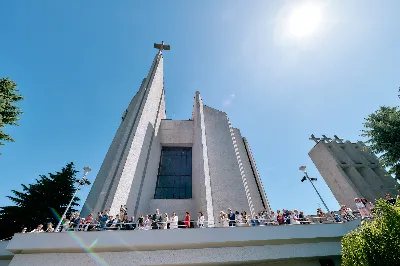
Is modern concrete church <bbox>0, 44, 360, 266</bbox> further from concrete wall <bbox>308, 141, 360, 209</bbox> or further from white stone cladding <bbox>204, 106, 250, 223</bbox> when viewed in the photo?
concrete wall <bbox>308, 141, 360, 209</bbox>

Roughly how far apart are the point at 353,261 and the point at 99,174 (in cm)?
1450

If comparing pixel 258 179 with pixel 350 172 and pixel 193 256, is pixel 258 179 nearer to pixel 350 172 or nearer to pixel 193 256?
pixel 350 172

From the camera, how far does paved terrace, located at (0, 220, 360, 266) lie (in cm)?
743

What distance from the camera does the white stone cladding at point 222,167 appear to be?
12555 mm

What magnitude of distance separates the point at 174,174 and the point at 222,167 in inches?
212

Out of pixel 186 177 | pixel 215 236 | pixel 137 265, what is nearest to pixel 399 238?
pixel 215 236

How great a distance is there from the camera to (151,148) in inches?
683

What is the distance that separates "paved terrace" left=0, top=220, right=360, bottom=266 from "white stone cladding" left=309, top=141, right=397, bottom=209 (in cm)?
916

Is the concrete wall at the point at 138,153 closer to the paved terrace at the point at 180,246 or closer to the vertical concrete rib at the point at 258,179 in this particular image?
the paved terrace at the point at 180,246

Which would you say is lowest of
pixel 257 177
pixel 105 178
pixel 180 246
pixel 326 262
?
pixel 326 262

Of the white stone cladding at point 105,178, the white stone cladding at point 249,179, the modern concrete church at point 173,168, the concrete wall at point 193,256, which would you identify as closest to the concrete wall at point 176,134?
the modern concrete church at point 173,168

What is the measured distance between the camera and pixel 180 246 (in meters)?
7.74

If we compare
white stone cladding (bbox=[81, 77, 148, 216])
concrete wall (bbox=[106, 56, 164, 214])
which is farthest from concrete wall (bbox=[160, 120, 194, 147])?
white stone cladding (bbox=[81, 77, 148, 216])

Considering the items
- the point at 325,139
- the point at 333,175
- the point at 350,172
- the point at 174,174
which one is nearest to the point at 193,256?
the point at 174,174
